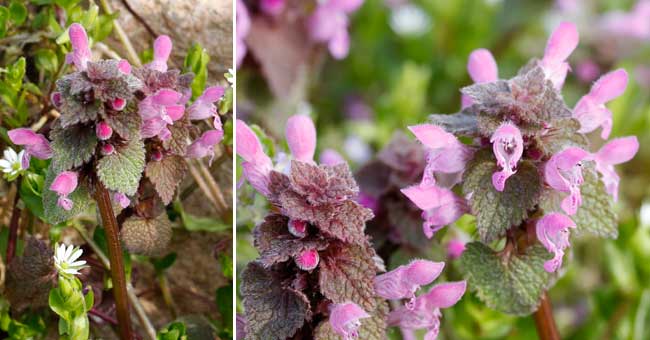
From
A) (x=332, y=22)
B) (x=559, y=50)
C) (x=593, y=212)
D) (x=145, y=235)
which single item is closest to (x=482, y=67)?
(x=559, y=50)

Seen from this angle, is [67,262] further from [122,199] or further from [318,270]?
→ [318,270]

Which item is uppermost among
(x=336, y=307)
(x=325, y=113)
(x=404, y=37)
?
(x=336, y=307)

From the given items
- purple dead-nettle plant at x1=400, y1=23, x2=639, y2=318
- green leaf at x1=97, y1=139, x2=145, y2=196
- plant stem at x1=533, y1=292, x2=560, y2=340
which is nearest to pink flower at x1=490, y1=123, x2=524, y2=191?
purple dead-nettle plant at x1=400, y1=23, x2=639, y2=318

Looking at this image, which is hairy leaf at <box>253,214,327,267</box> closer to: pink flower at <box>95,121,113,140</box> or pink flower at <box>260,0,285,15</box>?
pink flower at <box>95,121,113,140</box>

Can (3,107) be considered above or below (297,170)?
below

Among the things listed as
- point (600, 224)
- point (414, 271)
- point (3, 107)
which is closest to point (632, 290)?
point (600, 224)

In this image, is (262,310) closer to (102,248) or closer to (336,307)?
(336,307)
